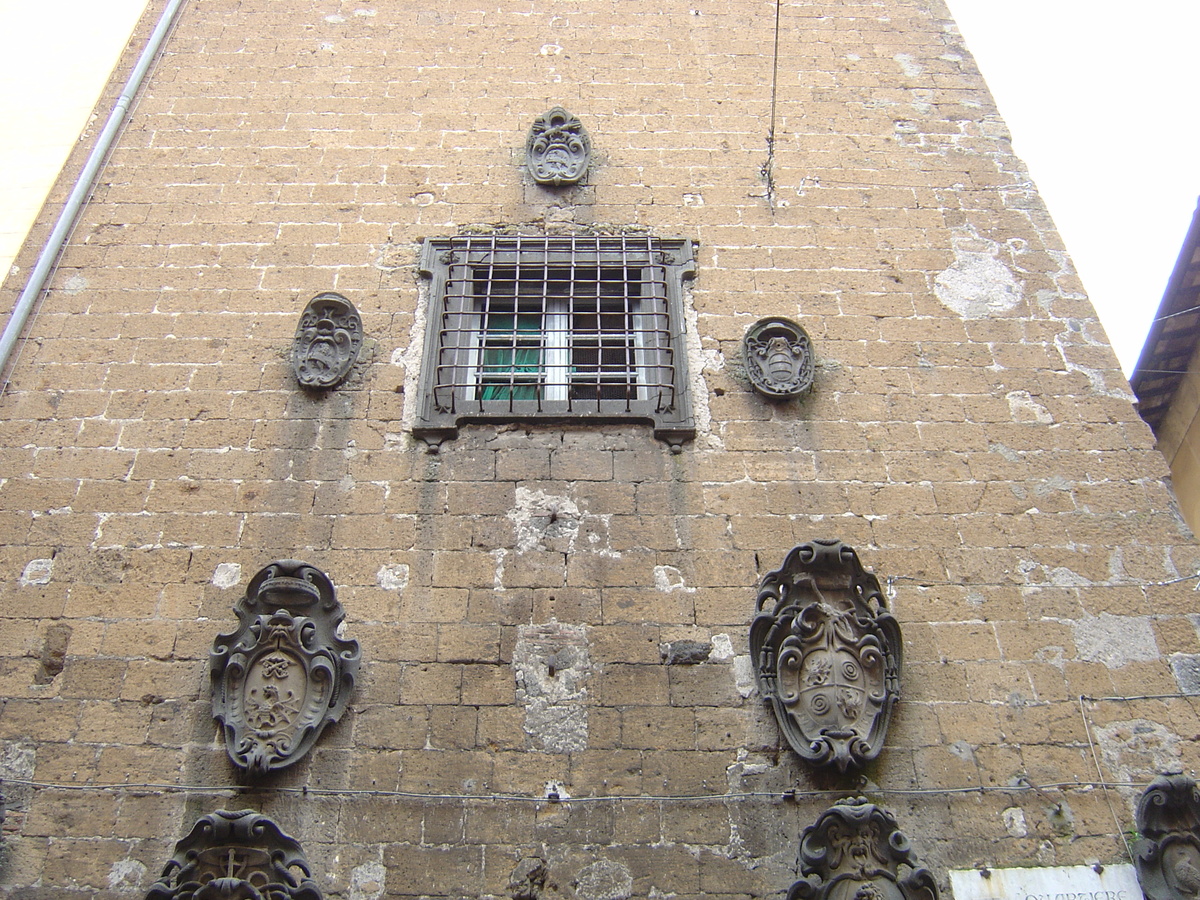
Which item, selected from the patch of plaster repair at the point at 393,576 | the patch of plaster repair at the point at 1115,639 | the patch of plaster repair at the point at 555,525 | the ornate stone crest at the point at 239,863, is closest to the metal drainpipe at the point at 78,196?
the patch of plaster repair at the point at 393,576

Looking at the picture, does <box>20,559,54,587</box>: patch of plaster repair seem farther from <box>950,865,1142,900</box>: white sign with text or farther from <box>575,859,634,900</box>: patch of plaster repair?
<box>950,865,1142,900</box>: white sign with text

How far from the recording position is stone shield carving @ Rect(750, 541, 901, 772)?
3576 mm

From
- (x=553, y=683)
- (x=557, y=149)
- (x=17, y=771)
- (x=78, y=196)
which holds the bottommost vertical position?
(x=17, y=771)

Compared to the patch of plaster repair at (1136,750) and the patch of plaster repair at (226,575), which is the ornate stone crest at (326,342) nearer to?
the patch of plaster repair at (226,575)

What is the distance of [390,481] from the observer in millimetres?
4176

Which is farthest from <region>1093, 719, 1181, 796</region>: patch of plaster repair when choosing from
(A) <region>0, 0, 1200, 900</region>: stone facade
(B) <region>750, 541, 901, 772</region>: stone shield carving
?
(B) <region>750, 541, 901, 772</region>: stone shield carving

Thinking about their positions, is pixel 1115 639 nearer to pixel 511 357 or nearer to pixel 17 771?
pixel 511 357

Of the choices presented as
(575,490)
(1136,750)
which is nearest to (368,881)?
(575,490)

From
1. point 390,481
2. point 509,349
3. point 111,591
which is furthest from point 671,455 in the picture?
point 111,591

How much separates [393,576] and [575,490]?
861 mm

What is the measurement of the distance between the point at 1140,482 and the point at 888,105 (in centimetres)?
259

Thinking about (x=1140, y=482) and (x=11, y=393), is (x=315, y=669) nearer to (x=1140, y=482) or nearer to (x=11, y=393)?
(x=11, y=393)

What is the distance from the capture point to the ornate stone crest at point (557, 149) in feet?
16.7

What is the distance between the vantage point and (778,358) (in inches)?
176
